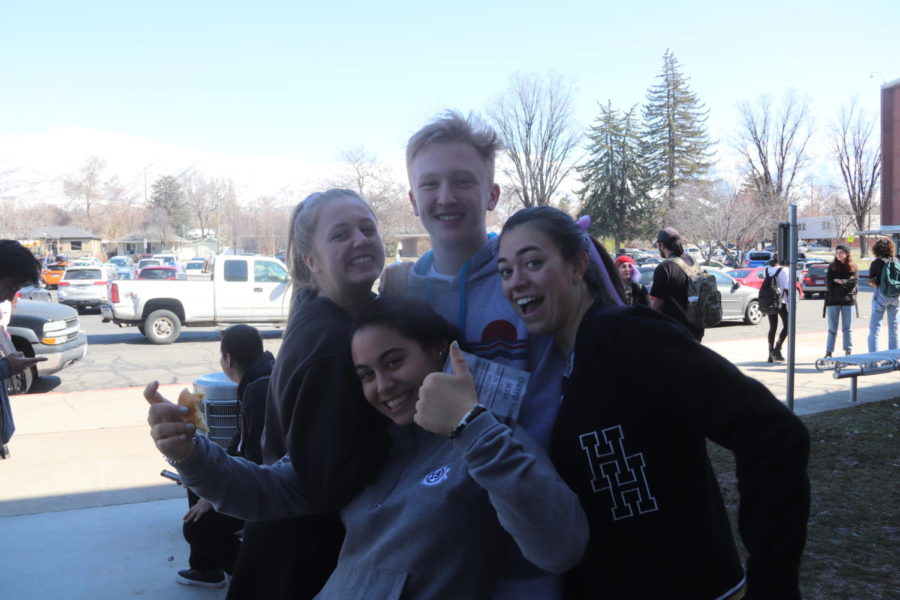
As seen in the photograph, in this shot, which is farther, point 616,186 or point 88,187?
point 88,187

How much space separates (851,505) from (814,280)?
84.5 ft

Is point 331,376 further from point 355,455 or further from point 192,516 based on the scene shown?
point 192,516

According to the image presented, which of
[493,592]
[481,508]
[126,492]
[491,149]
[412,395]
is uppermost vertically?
[491,149]

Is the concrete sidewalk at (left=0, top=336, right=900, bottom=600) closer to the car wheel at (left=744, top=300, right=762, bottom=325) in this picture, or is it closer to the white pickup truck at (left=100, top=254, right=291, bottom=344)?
the white pickup truck at (left=100, top=254, right=291, bottom=344)

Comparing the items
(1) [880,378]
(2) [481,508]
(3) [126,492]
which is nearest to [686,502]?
(2) [481,508]

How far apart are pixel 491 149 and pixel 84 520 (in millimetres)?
4977

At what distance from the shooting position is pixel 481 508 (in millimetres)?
1665

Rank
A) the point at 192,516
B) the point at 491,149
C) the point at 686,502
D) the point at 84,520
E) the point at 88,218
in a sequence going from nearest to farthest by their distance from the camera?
the point at 686,502
the point at 491,149
the point at 192,516
the point at 84,520
the point at 88,218

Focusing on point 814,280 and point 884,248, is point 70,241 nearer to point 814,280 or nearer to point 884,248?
point 814,280

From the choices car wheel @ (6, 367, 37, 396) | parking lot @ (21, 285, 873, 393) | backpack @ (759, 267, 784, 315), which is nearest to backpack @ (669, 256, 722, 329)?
backpack @ (759, 267, 784, 315)

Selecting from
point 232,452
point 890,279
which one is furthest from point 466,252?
point 890,279

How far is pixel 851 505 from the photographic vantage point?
5180mm

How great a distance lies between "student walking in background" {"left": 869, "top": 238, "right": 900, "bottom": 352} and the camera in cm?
1115

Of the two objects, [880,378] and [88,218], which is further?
[88,218]
